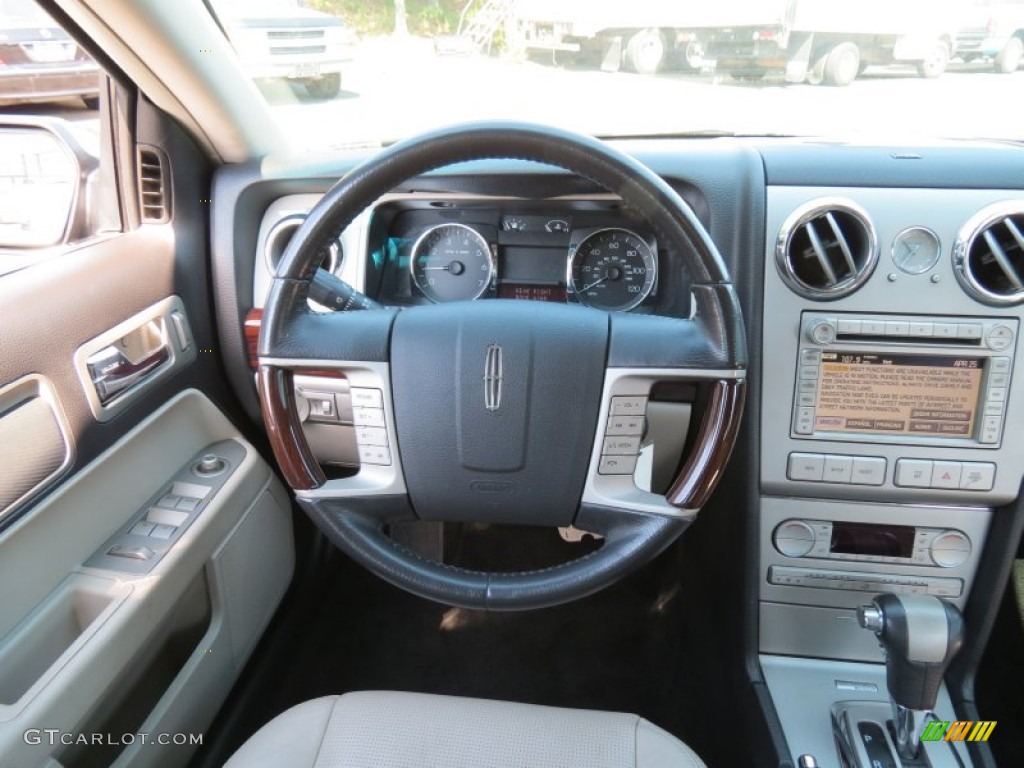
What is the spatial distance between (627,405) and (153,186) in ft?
3.70

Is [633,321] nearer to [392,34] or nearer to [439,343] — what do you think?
[439,343]

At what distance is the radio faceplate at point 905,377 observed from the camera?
1415mm

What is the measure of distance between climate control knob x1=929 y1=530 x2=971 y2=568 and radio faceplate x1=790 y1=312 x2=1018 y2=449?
218 mm

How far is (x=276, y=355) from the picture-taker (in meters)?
1.14

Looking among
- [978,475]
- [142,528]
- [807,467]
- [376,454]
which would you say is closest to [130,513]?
[142,528]

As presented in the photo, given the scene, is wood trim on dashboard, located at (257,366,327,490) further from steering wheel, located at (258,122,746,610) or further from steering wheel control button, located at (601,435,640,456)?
steering wheel control button, located at (601,435,640,456)

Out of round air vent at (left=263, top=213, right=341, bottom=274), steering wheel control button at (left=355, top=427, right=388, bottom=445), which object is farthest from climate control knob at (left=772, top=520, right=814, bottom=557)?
A: round air vent at (left=263, top=213, right=341, bottom=274)

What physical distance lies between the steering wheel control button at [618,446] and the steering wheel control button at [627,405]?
0.04 metres

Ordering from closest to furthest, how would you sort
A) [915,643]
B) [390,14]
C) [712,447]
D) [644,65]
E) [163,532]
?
[712,447]
[915,643]
[163,532]
[644,65]
[390,14]

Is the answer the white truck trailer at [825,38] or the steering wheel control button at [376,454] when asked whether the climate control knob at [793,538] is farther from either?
the white truck trailer at [825,38]

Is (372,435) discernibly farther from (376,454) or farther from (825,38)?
(825,38)

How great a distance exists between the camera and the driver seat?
3.64 feet

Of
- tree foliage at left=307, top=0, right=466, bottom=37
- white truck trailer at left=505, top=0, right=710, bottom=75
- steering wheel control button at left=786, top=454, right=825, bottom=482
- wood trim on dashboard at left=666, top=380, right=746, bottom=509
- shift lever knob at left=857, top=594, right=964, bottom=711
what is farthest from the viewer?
tree foliage at left=307, top=0, right=466, bottom=37

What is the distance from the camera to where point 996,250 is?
4.58ft
